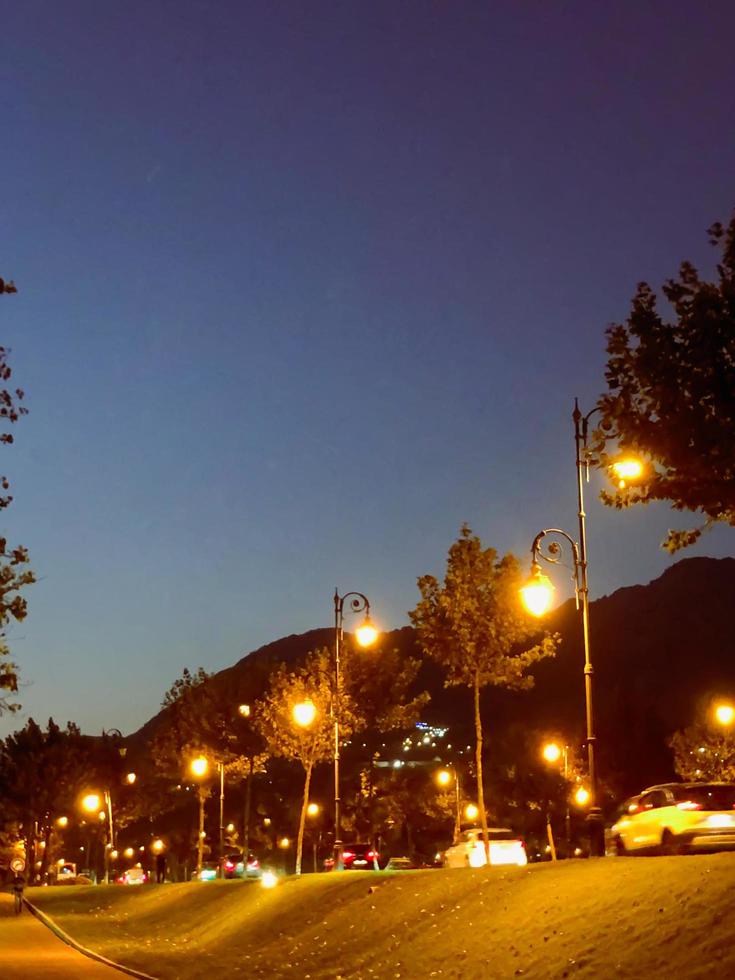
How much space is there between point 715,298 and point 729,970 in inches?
420

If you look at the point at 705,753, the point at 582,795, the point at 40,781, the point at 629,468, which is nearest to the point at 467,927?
the point at 629,468

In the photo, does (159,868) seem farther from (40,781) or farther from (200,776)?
(40,781)

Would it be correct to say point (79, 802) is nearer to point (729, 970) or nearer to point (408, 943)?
point (408, 943)

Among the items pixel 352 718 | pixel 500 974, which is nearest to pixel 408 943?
pixel 500 974

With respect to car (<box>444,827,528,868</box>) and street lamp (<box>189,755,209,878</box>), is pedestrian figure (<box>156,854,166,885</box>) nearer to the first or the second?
street lamp (<box>189,755,209,878</box>)

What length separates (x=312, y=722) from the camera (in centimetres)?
5259

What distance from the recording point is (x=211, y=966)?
23.2 m

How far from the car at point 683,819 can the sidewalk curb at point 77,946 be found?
10.3m

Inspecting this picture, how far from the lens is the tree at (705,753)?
73.3 m

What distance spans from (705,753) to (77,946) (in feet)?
182

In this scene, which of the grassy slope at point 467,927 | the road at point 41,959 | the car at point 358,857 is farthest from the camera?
the car at point 358,857

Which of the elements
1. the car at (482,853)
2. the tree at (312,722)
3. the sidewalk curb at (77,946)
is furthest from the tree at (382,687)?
the sidewalk curb at (77,946)

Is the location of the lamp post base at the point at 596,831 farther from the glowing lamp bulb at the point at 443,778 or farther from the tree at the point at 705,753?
the glowing lamp bulb at the point at 443,778

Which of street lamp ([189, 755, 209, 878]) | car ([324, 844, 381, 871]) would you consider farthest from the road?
street lamp ([189, 755, 209, 878])
